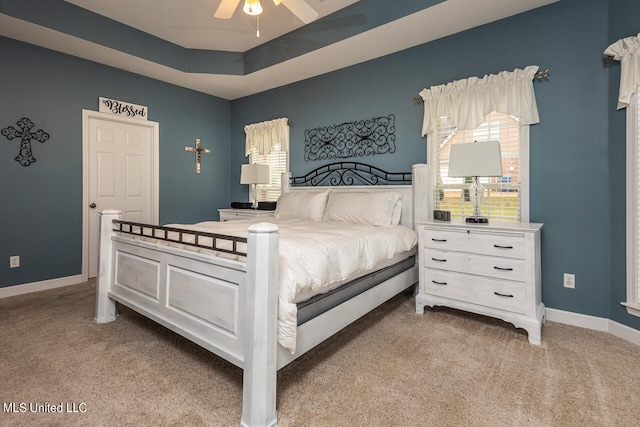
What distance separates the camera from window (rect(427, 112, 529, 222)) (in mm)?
2783

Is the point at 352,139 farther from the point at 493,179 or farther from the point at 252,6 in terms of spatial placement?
the point at 252,6

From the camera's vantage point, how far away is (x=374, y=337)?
2338mm

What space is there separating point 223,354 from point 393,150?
2790 mm

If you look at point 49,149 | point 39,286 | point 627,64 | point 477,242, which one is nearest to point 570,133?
point 627,64

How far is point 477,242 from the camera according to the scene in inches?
98.0

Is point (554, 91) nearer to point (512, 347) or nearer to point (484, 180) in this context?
point (484, 180)

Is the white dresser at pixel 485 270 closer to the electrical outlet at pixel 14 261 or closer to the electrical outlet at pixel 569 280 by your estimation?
the electrical outlet at pixel 569 280

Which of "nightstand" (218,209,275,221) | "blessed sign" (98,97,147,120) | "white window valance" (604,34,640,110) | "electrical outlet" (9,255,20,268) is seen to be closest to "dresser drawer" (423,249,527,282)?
"white window valance" (604,34,640,110)

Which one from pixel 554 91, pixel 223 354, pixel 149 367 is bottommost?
pixel 149 367

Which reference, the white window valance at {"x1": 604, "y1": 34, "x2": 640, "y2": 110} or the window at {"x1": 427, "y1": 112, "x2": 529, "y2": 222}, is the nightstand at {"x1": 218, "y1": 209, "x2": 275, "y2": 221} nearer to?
the window at {"x1": 427, "y1": 112, "x2": 529, "y2": 222}

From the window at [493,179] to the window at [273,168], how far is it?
2.18 meters

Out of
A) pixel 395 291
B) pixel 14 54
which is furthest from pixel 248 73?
pixel 395 291
